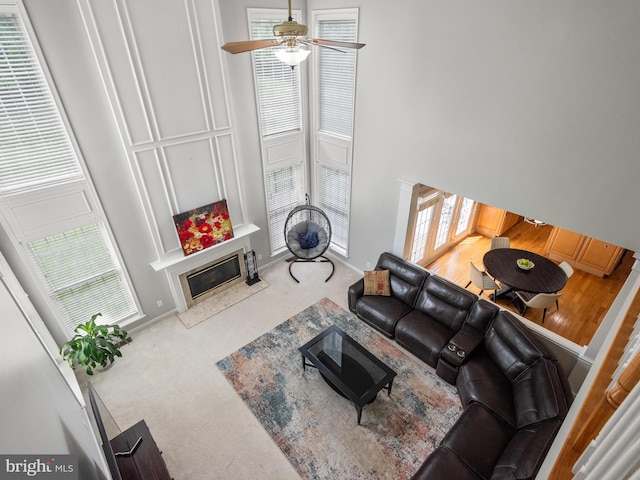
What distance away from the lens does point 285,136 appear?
618cm

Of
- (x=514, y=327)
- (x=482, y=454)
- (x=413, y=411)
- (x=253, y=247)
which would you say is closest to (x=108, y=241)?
(x=253, y=247)

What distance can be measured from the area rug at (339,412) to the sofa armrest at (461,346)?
0.50 meters

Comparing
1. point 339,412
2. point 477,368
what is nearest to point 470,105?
point 477,368

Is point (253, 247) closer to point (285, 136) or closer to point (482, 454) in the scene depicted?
point (285, 136)

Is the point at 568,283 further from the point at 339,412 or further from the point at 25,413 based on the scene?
the point at 25,413

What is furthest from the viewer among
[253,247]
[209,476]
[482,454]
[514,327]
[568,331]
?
[253,247]

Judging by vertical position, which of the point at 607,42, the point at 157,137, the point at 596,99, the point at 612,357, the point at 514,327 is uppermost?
the point at 607,42

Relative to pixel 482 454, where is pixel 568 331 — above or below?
below

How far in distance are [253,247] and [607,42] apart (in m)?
5.72

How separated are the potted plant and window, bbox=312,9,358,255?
14.1 ft

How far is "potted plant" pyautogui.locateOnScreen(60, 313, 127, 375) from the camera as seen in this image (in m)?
4.39

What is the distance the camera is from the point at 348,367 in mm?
4473

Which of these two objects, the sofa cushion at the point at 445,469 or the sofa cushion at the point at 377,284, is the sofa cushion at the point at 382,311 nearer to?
the sofa cushion at the point at 377,284

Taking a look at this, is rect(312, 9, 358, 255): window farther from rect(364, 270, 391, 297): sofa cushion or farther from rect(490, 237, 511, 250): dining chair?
rect(490, 237, 511, 250): dining chair
